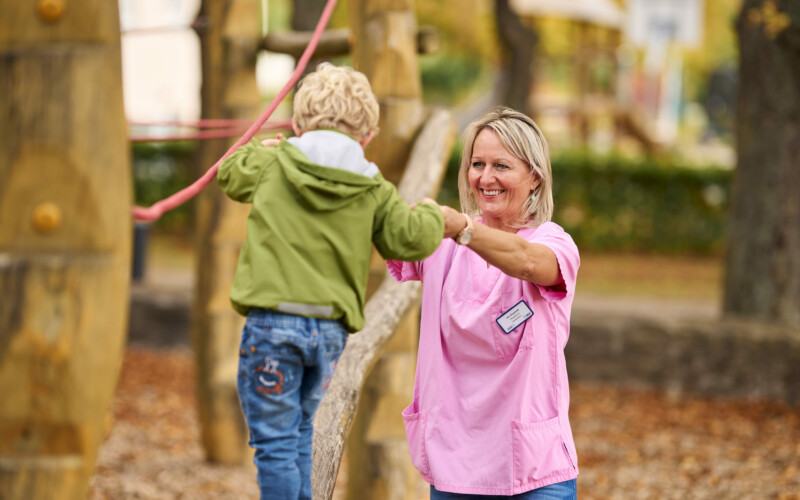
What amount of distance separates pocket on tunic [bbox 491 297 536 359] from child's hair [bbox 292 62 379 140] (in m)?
0.55

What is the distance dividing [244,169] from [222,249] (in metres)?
3.45

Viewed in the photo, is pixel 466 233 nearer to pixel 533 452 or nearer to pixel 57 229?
pixel 533 452

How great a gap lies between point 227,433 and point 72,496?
3.71m

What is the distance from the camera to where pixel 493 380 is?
2395 millimetres

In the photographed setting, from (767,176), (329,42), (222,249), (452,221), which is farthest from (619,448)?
(452,221)

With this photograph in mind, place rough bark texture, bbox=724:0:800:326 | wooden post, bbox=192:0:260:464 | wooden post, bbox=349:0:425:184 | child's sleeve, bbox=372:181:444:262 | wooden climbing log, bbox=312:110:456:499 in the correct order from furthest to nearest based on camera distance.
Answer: rough bark texture, bbox=724:0:800:326 → wooden post, bbox=192:0:260:464 → wooden post, bbox=349:0:425:184 → wooden climbing log, bbox=312:110:456:499 → child's sleeve, bbox=372:181:444:262

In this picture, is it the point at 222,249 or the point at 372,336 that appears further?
the point at 222,249

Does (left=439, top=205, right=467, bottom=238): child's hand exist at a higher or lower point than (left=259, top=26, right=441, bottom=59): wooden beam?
lower

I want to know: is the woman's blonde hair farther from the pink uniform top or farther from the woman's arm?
the woman's arm

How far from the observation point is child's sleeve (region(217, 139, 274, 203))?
7.24ft

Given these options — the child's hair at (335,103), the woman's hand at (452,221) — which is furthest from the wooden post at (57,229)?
the woman's hand at (452,221)

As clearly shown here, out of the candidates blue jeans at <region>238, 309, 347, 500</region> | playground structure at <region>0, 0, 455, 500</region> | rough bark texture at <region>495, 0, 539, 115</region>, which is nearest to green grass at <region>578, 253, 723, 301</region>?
rough bark texture at <region>495, 0, 539, 115</region>

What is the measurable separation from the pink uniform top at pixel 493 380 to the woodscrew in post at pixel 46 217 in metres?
0.97

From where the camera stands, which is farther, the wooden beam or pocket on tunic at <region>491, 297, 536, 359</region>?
the wooden beam
